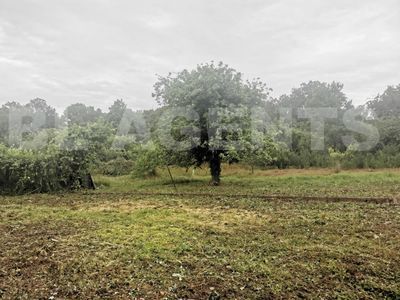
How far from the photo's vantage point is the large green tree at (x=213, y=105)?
11273 millimetres

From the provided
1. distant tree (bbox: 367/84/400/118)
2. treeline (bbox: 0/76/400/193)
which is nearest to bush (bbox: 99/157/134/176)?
treeline (bbox: 0/76/400/193)

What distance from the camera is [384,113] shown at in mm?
30625

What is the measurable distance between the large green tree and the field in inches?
125

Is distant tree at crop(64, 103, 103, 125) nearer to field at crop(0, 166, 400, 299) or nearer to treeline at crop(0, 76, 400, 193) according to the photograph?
treeline at crop(0, 76, 400, 193)

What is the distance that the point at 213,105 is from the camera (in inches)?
458

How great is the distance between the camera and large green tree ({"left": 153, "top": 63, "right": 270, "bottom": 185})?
1127cm

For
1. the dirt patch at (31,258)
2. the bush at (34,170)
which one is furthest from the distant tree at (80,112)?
the dirt patch at (31,258)

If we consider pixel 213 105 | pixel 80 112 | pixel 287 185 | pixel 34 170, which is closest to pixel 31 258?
pixel 34 170

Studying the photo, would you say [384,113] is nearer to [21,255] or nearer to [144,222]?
[144,222]

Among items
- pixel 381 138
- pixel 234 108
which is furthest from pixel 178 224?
pixel 381 138

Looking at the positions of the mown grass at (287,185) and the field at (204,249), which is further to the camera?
the mown grass at (287,185)

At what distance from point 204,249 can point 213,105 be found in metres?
7.48

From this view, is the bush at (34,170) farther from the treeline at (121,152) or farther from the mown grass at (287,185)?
the mown grass at (287,185)

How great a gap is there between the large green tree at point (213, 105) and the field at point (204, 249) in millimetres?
3171
